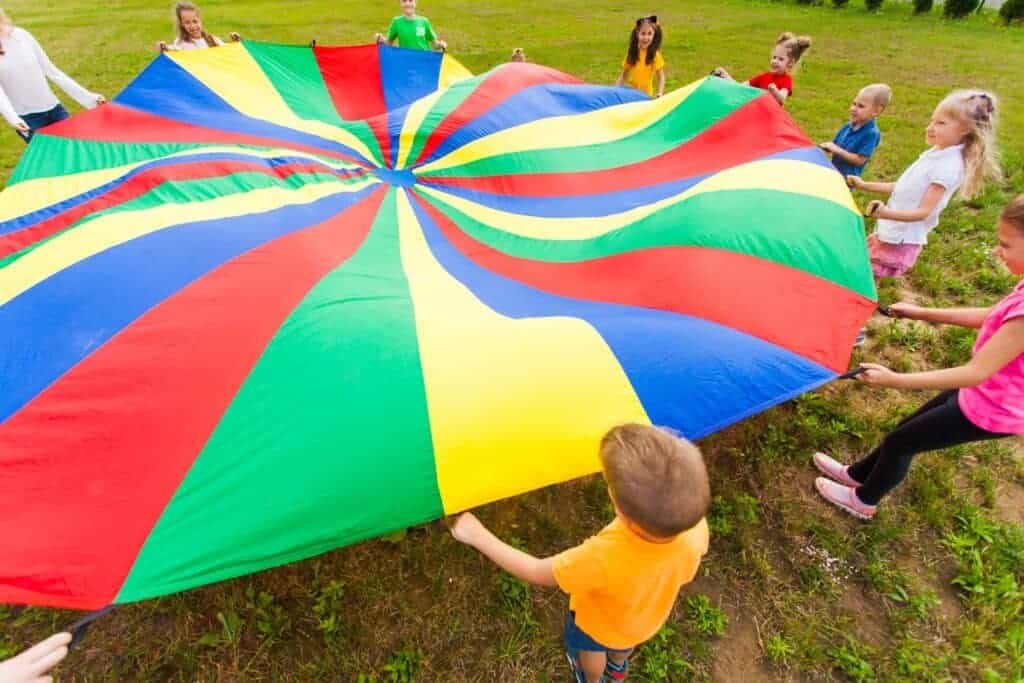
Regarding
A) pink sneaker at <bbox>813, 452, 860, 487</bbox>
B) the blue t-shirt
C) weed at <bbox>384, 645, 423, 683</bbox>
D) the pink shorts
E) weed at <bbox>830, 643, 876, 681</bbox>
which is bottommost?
weed at <bbox>830, 643, 876, 681</bbox>

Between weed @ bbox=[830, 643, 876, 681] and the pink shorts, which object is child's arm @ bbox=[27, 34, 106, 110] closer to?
the pink shorts

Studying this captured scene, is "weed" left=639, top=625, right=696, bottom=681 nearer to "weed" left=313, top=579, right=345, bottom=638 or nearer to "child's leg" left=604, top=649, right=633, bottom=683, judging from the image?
"child's leg" left=604, top=649, right=633, bottom=683

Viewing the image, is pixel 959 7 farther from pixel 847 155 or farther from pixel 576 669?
pixel 576 669

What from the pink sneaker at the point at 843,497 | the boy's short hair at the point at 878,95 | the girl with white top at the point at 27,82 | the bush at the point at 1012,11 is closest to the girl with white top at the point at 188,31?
the girl with white top at the point at 27,82

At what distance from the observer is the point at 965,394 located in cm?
196

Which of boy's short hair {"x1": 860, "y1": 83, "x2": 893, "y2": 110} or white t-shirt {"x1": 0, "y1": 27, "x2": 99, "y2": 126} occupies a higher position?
white t-shirt {"x1": 0, "y1": 27, "x2": 99, "y2": 126}

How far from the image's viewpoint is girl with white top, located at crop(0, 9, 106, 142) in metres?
3.71

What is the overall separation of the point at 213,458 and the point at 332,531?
42cm

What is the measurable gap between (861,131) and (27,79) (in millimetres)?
5507

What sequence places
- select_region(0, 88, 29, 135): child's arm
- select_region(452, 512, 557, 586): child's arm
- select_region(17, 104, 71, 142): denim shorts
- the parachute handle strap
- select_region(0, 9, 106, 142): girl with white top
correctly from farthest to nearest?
select_region(17, 104, 71, 142): denim shorts → select_region(0, 9, 106, 142): girl with white top → select_region(0, 88, 29, 135): child's arm → select_region(452, 512, 557, 586): child's arm → the parachute handle strap

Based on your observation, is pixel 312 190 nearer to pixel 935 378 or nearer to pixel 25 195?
pixel 25 195

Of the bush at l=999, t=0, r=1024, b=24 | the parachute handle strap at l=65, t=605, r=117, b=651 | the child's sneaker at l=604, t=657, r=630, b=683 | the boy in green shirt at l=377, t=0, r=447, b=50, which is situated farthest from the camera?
the bush at l=999, t=0, r=1024, b=24

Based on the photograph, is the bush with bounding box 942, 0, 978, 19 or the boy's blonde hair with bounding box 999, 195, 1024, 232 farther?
the bush with bounding box 942, 0, 978, 19

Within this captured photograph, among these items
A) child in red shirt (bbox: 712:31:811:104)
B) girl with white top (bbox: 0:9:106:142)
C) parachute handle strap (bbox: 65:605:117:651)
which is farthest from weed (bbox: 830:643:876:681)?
girl with white top (bbox: 0:9:106:142)
